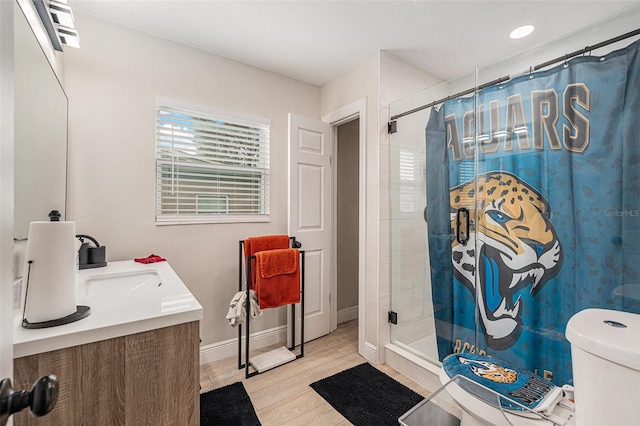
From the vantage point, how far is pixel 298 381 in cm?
210

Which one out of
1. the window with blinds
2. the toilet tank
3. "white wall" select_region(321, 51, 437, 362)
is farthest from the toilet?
the window with blinds

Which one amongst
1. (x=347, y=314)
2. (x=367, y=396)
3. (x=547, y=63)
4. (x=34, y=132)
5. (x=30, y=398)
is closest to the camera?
(x=30, y=398)

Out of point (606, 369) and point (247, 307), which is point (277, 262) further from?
point (606, 369)

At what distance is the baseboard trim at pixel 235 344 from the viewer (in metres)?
2.37

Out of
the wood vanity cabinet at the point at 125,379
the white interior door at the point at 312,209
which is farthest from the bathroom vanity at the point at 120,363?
the white interior door at the point at 312,209

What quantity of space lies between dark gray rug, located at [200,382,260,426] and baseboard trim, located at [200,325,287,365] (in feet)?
1.40

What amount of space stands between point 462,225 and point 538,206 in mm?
454

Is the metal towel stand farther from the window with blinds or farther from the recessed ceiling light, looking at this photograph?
the recessed ceiling light

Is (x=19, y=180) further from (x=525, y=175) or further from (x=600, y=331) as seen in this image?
(x=525, y=175)

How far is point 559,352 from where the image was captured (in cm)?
153

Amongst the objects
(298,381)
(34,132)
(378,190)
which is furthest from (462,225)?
(34,132)

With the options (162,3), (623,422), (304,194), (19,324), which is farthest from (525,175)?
(162,3)

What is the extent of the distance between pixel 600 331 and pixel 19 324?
1.85 meters

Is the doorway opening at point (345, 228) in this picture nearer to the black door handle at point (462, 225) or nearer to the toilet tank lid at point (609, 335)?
the black door handle at point (462, 225)
